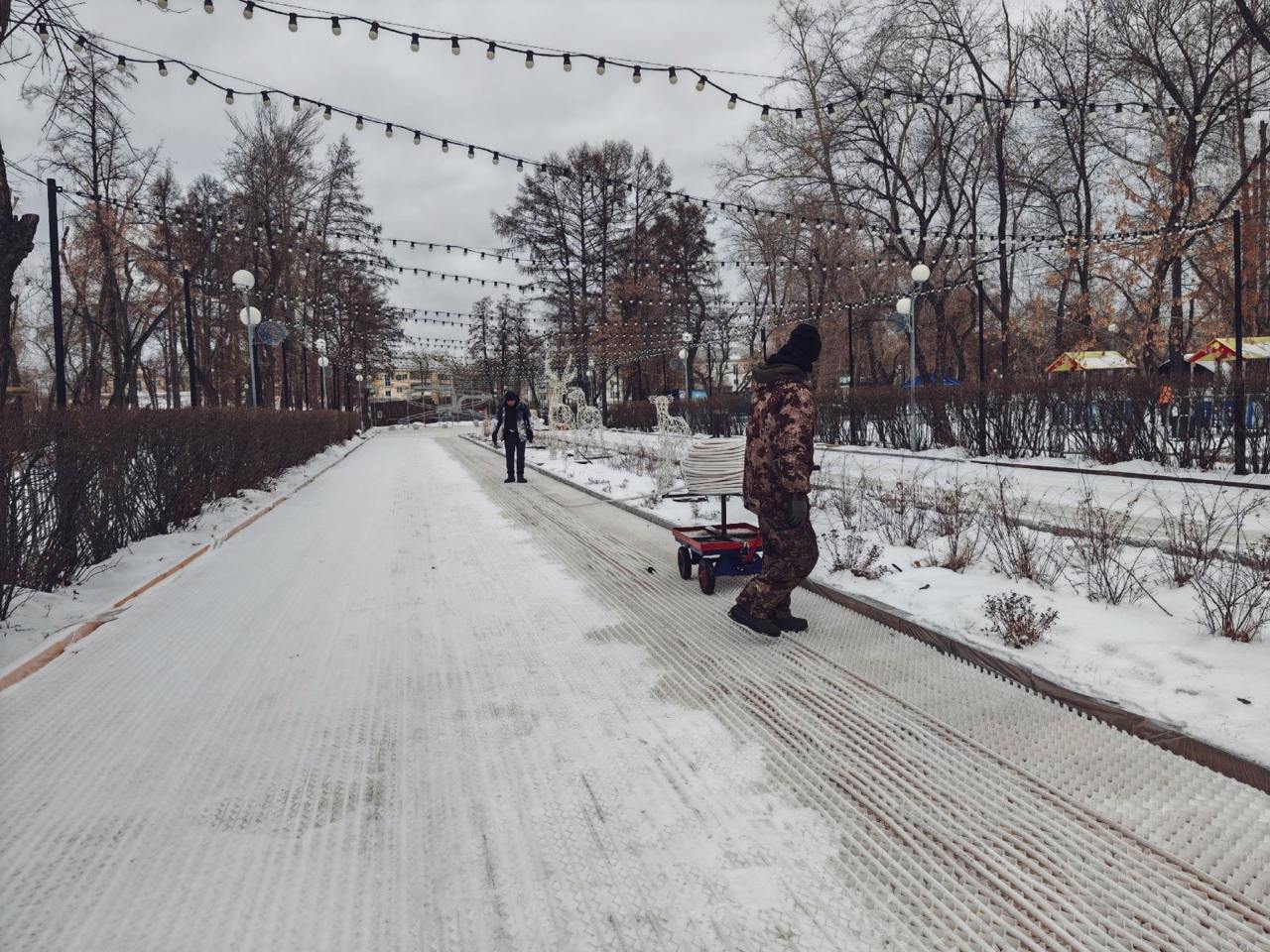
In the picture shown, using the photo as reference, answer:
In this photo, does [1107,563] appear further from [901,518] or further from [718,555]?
[718,555]

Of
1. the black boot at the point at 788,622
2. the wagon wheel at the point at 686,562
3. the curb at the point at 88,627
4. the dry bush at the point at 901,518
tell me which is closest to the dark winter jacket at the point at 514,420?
the curb at the point at 88,627

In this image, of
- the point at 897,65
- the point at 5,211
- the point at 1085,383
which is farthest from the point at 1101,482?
the point at 897,65

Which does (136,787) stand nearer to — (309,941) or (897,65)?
(309,941)

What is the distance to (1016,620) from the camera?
4137 mm

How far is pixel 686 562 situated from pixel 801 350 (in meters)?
2.25

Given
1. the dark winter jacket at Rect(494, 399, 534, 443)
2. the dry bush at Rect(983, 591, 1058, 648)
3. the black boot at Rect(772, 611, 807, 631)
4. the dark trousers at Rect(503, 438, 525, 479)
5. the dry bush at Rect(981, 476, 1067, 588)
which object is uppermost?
the dark winter jacket at Rect(494, 399, 534, 443)

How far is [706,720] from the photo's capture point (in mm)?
3350

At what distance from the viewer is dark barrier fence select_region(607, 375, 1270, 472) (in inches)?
415

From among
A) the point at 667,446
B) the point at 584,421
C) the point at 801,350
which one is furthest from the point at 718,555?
the point at 584,421

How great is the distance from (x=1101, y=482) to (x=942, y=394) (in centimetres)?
588

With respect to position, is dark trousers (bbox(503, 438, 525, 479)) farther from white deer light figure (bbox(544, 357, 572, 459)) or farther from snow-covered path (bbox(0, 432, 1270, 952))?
snow-covered path (bbox(0, 432, 1270, 952))

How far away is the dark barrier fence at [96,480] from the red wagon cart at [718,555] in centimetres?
455

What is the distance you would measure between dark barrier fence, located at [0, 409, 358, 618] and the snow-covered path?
0.94 metres

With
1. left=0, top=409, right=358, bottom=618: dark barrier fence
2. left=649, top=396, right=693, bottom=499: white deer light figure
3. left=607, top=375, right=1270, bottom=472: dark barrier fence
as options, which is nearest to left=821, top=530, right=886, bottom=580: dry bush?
left=649, top=396, right=693, bottom=499: white deer light figure
